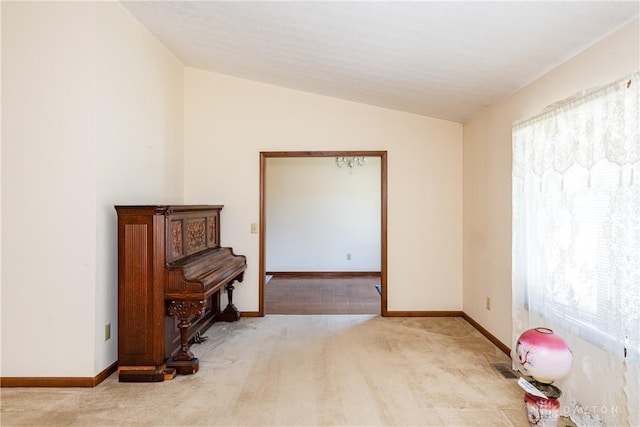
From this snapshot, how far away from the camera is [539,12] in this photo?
6.26 ft

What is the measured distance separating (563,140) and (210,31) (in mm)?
2773

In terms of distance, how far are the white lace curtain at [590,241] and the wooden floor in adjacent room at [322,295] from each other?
248cm

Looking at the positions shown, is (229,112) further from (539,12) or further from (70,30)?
(539,12)

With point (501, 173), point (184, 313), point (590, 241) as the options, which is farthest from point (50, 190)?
point (501, 173)

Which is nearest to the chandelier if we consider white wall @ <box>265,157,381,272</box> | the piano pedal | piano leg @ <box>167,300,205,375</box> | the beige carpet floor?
white wall @ <box>265,157,381,272</box>

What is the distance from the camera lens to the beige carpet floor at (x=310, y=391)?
2.24 meters

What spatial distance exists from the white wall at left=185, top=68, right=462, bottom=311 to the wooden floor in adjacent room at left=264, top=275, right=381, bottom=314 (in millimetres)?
587

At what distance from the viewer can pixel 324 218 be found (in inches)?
282

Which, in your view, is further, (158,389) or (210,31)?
(210,31)

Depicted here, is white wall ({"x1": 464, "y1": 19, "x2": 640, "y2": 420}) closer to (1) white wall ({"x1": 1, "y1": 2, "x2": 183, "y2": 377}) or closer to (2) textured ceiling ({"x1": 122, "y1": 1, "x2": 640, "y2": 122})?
(2) textured ceiling ({"x1": 122, "y1": 1, "x2": 640, "y2": 122})

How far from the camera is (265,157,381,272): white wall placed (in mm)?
7133

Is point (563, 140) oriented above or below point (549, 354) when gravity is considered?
above

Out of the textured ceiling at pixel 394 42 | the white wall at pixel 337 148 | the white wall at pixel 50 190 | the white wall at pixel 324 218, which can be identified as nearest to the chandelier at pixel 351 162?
the white wall at pixel 324 218

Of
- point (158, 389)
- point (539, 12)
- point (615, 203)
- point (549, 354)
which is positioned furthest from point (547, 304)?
point (158, 389)
